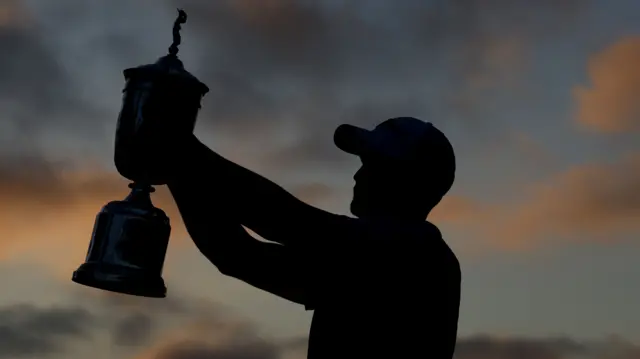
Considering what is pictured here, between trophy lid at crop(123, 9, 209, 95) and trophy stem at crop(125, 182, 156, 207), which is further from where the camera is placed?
trophy stem at crop(125, 182, 156, 207)

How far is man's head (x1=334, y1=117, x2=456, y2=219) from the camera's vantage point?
4863mm

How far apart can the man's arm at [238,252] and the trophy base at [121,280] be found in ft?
0.88

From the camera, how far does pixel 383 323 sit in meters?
4.69

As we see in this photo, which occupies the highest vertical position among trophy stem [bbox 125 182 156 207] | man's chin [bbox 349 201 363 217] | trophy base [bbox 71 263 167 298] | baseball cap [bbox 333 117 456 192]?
baseball cap [bbox 333 117 456 192]

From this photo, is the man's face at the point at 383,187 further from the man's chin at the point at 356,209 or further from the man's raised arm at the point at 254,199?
the man's raised arm at the point at 254,199

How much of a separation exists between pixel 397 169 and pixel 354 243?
1.35 ft

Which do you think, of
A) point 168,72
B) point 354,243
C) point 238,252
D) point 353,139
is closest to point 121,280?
point 238,252

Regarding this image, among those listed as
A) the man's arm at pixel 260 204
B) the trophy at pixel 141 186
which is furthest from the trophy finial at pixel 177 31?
the man's arm at pixel 260 204

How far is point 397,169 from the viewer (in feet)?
15.9

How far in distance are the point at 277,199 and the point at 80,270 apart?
0.97m

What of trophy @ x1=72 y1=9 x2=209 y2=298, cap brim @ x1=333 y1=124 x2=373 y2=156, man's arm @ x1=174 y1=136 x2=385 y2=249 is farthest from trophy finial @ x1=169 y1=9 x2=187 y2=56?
cap brim @ x1=333 y1=124 x2=373 y2=156

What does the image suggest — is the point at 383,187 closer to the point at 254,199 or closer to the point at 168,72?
the point at 254,199

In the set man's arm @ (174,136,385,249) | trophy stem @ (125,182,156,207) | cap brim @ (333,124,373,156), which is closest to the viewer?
man's arm @ (174,136,385,249)

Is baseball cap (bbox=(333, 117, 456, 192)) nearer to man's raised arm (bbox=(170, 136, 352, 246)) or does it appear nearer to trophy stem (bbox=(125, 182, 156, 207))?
man's raised arm (bbox=(170, 136, 352, 246))
